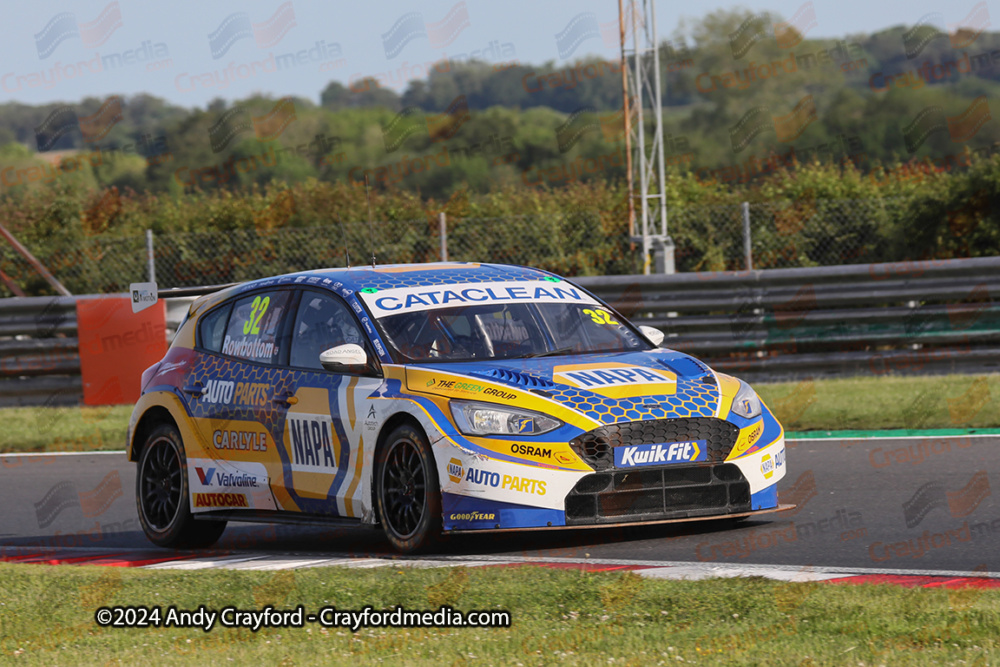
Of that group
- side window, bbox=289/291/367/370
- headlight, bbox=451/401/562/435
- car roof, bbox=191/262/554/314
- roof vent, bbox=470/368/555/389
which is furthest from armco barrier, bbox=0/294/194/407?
headlight, bbox=451/401/562/435

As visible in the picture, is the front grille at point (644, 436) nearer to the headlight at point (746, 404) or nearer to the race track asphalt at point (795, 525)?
the headlight at point (746, 404)

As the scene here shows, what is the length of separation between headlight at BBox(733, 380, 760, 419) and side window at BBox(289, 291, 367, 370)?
211cm

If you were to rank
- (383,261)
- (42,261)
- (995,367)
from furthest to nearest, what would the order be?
(42,261) → (383,261) → (995,367)

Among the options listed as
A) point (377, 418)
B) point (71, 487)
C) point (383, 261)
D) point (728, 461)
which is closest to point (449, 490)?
point (377, 418)

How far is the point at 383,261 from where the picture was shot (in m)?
25.4

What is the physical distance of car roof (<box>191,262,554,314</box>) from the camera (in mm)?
8609

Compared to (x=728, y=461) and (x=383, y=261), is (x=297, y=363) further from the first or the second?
(x=383, y=261)

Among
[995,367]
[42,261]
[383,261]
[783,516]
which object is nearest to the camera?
[783,516]

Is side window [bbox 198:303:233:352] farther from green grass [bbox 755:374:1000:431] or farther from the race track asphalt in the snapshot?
green grass [bbox 755:374:1000:431]

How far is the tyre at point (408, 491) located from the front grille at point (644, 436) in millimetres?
750

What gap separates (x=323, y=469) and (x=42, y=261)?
2084 cm

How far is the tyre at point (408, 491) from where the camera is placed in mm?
7387

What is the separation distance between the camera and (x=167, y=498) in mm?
9055

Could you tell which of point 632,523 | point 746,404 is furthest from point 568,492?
point 746,404
